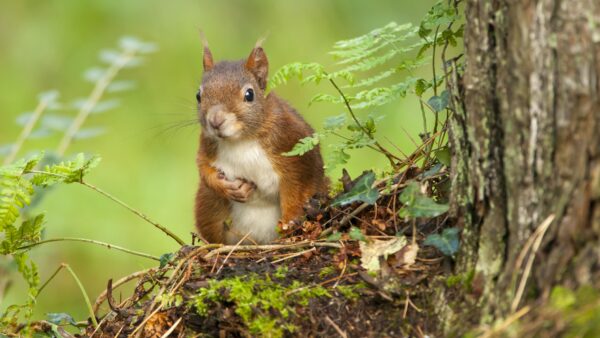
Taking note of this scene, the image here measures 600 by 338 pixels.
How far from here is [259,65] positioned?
424 centimetres

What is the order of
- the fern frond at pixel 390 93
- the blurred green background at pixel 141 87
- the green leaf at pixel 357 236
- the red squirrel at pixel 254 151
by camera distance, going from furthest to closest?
1. the blurred green background at pixel 141 87
2. the red squirrel at pixel 254 151
3. the fern frond at pixel 390 93
4. the green leaf at pixel 357 236

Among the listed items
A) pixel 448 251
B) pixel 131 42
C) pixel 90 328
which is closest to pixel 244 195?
pixel 131 42

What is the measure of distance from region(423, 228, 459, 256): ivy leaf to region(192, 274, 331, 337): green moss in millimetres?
322

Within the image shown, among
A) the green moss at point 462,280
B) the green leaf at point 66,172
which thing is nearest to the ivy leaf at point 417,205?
the green moss at point 462,280

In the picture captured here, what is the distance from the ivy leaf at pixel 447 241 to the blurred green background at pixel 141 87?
2.87m

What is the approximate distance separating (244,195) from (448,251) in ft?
5.78

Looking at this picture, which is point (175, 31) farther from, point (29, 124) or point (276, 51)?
point (29, 124)

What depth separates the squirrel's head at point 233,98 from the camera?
4.00m

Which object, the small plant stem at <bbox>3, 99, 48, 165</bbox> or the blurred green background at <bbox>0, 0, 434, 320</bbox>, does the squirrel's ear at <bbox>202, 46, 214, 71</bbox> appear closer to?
the small plant stem at <bbox>3, 99, 48, 165</bbox>

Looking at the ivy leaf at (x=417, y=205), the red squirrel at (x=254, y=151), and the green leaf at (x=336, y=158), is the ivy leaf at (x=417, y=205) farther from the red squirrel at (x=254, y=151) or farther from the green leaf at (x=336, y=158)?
the red squirrel at (x=254, y=151)

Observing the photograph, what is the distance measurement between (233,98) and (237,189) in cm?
39

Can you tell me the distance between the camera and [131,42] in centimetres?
447

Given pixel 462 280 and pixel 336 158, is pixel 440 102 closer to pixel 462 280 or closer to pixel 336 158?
pixel 336 158

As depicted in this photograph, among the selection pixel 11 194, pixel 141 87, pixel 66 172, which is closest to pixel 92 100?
pixel 66 172
